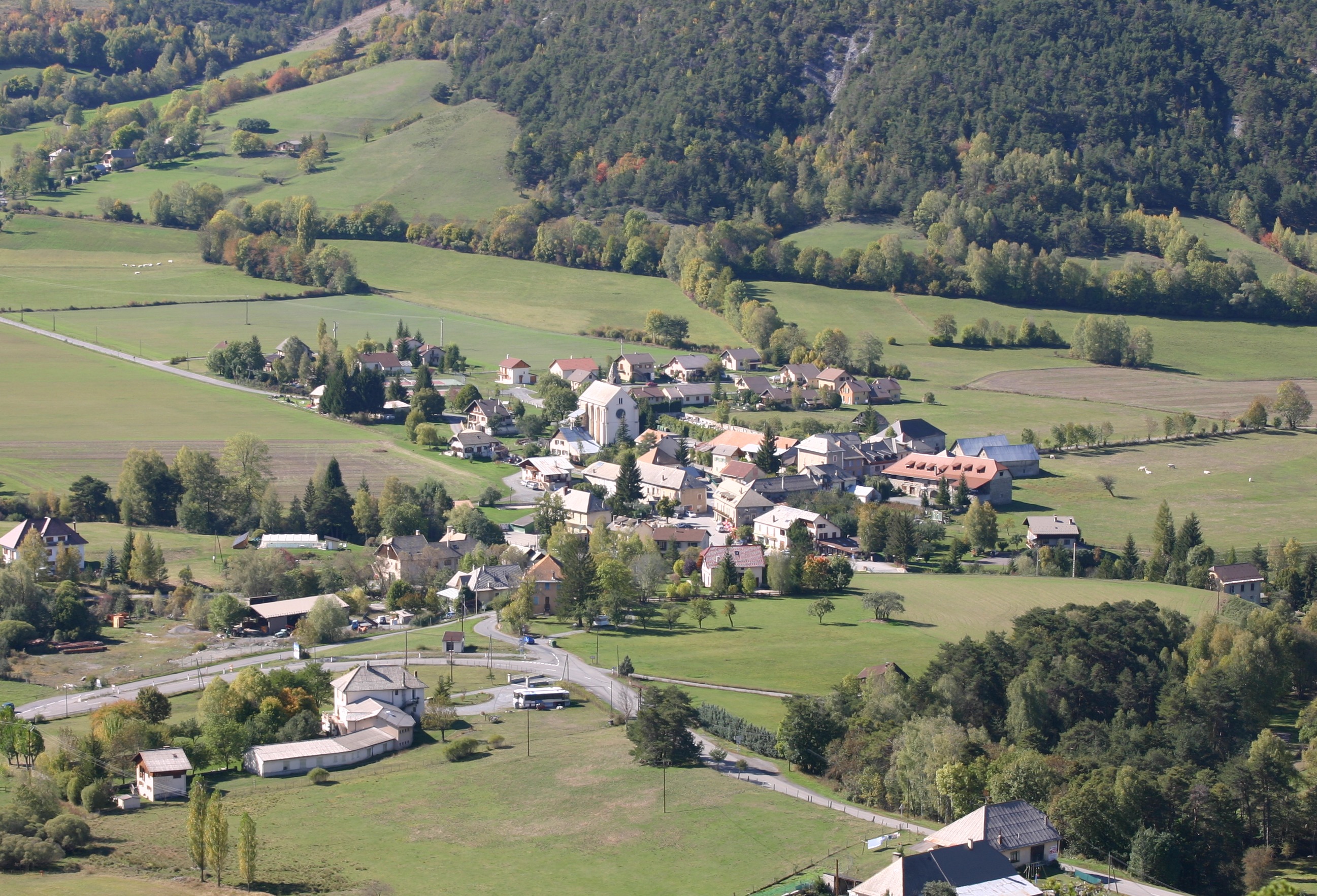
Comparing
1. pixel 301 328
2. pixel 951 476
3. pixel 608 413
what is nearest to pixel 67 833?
pixel 951 476

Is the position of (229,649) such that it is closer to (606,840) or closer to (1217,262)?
(606,840)

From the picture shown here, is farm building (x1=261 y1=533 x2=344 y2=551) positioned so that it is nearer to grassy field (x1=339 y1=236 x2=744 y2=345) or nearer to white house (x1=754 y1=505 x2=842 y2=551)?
white house (x1=754 y1=505 x2=842 y2=551)

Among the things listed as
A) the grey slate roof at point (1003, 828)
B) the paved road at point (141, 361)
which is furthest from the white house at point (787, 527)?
the paved road at point (141, 361)

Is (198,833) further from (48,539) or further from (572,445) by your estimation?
(572,445)

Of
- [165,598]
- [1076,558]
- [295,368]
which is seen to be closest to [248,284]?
[295,368]

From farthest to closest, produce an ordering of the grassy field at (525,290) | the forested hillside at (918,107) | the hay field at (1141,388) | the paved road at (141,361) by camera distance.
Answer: the forested hillside at (918,107), the grassy field at (525,290), the hay field at (1141,388), the paved road at (141,361)

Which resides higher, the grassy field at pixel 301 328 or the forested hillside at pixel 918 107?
the forested hillside at pixel 918 107

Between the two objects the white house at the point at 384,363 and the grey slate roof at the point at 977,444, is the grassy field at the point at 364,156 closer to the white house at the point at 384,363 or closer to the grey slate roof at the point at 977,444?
the white house at the point at 384,363
